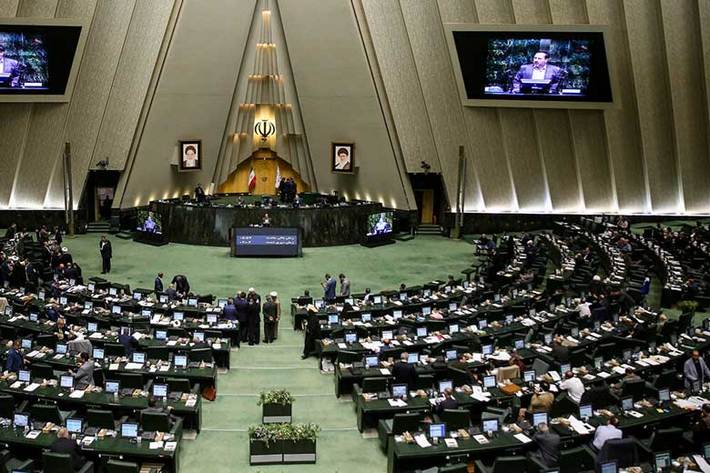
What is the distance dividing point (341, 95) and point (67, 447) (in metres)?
27.5

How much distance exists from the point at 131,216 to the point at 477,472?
91.5 feet

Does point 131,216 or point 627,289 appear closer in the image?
point 627,289

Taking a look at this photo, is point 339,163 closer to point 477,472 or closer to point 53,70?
point 53,70

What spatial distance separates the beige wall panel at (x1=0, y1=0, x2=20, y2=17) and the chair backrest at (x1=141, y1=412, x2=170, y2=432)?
26260 millimetres

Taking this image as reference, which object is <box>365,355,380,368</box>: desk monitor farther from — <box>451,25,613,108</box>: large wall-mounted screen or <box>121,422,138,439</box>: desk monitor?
<box>451,25,613,108</box>: large wall-mounted screen

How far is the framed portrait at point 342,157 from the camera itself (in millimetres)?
37031

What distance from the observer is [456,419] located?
38.4 ft

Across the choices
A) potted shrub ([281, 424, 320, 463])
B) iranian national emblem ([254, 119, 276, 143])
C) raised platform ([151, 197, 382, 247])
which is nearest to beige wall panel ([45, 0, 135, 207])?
raised platform ([151, 197, 382, 247])

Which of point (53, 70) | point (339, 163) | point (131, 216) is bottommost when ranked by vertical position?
point (131, 216)

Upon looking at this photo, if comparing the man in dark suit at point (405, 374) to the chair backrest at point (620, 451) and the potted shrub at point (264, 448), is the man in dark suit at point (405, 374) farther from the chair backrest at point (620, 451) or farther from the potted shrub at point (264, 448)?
the chair backrest at point (620, 451)

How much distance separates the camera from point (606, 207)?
120 ft

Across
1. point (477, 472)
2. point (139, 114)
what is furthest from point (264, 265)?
point (477, 472)

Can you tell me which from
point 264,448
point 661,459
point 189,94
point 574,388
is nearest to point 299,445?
point 264,448

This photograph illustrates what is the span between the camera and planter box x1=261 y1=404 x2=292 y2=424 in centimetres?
1295
